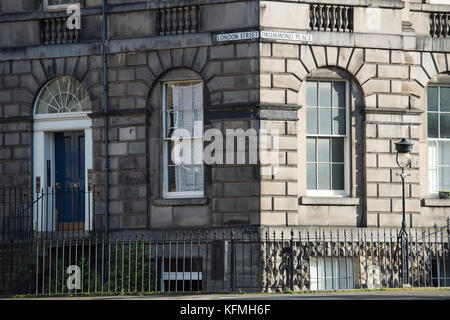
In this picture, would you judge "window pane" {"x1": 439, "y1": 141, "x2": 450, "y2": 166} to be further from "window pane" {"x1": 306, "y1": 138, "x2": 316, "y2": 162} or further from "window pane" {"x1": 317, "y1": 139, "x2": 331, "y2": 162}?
"window pane" {"x1": 306, "y1": 138, "x2": 316, "y2": 162}

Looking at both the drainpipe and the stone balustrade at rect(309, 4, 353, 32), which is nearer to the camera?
the stone balustrade at rect(309, 4, 353, 32)

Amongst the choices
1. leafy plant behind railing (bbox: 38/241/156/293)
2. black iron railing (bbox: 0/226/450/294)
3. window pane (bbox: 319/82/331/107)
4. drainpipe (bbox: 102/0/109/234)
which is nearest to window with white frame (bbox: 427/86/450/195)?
black iron railing (bbox: 0/226/450/294)

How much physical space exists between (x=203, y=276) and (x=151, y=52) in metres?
5.39

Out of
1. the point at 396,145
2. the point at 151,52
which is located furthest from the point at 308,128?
the point at 151,52

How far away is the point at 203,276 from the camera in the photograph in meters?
26.0

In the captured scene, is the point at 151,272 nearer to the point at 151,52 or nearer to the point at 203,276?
the point at 203,276

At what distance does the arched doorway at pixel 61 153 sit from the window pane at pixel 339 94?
586 cm

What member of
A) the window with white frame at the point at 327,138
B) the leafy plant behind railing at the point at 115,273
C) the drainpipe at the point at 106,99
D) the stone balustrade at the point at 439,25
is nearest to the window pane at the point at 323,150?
the window with white frame at the point at 327,138

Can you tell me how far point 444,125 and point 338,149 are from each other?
3058mm

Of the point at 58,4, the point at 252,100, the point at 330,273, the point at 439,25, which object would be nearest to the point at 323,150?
the point at 252,100

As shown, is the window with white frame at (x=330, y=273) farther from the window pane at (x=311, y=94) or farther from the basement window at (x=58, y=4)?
the basement window at (x=58, y=4)

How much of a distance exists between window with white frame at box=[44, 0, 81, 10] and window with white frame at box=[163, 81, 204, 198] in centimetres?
322

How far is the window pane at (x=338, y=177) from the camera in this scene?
26797mm

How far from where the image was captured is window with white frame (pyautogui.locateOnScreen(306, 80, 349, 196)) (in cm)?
2664
